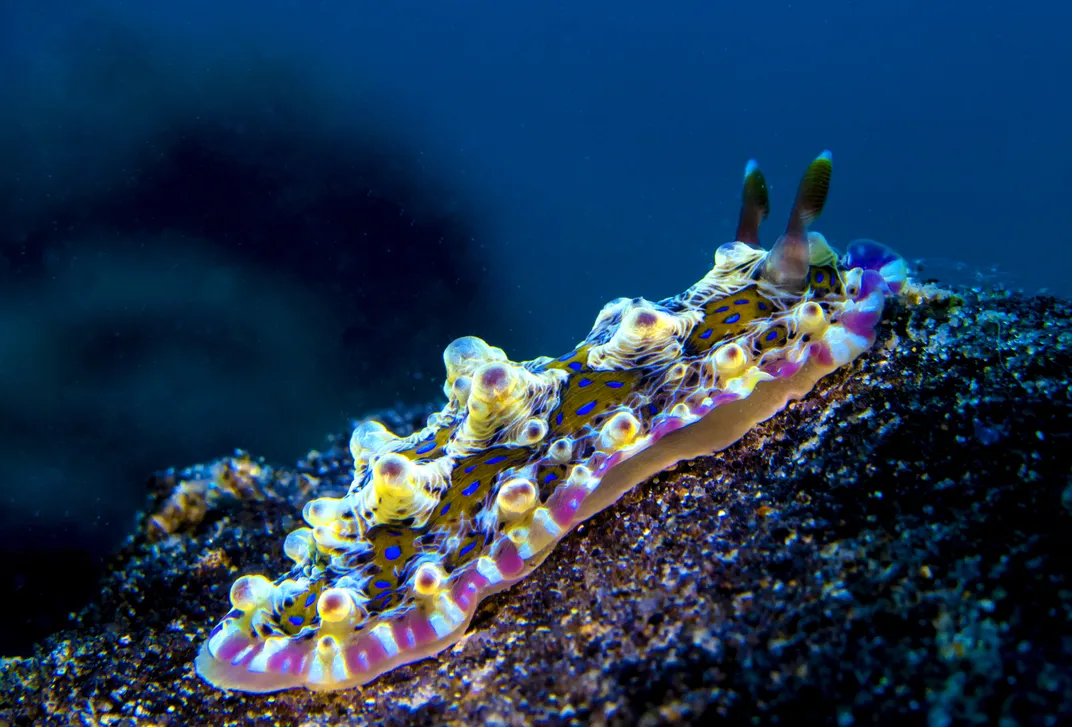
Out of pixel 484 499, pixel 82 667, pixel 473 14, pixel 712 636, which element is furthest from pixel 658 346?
pixel 473 14

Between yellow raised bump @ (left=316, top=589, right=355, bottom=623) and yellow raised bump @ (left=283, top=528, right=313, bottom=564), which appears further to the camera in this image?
yellow raised bump @ (left=283, top=528, right=313, bottom=564)

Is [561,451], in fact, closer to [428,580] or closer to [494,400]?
[494,400]

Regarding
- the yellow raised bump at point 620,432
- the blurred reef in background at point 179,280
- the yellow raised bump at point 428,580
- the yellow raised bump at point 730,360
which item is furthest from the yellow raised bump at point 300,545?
the blurred reef in background at point 179,280

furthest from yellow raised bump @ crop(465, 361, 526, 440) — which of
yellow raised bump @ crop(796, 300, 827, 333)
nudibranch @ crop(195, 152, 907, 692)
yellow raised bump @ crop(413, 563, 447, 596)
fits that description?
yellow raised bump @ crop(796, 300, 827, 333)

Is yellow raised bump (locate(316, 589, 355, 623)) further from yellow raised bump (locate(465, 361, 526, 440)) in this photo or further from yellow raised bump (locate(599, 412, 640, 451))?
yellow raised bump (locate(599, 412, 640, 451))

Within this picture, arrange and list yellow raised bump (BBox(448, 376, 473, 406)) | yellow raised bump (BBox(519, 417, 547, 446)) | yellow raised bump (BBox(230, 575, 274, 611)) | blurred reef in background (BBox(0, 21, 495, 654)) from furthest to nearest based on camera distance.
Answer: blurred reef in background (BBox(0, 21, 495, 654)) → yellow raised bump (BBox(448, 376, 473, 406)) → yellow raised bump (BBox(519, 417, 547, 446)) → yellow raised bump (BBox(230, 575, 274, 611))

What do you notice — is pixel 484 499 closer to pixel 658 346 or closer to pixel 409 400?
pixel 658 346

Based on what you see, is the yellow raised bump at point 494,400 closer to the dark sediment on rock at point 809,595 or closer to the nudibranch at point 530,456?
the nudibranch at point 530,456
